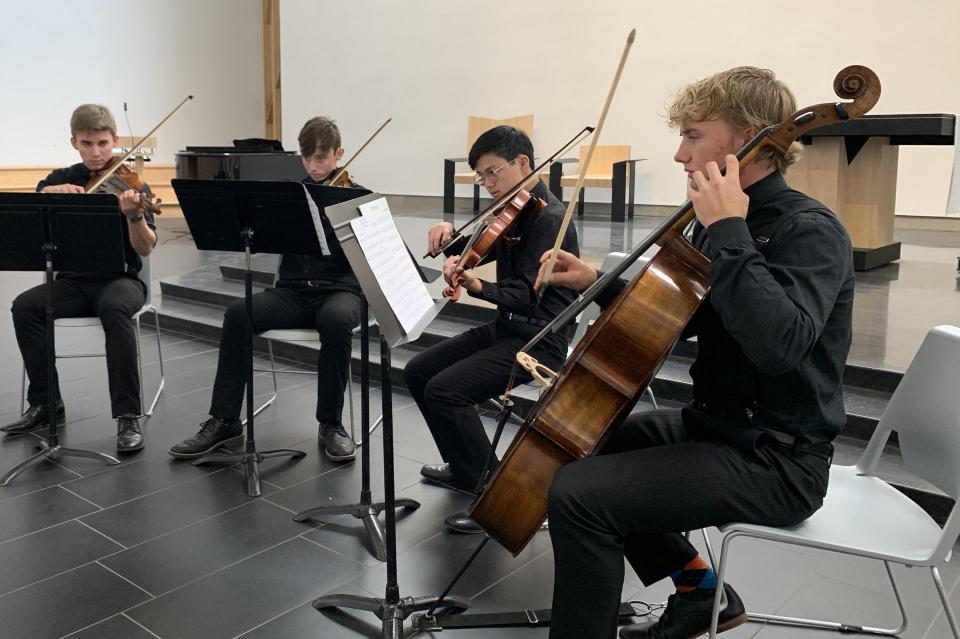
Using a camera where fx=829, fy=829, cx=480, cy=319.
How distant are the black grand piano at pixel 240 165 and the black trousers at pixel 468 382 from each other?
5.17 metres

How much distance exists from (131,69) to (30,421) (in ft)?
29.0

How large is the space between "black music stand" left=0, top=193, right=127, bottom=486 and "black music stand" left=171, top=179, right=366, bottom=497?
0.95ft

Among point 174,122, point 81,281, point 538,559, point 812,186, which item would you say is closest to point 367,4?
point 174,122

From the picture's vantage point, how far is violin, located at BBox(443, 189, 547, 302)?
2.55 meters

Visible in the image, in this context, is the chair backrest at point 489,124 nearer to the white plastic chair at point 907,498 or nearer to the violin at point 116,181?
the violin at point 116,181

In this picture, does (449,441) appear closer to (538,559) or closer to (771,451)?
(538,559)

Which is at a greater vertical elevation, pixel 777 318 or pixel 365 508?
pixel 777 318

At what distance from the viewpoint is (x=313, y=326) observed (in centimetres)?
340

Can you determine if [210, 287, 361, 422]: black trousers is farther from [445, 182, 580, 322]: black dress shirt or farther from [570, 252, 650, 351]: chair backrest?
[570, 252, 650, 351]: chair backrest

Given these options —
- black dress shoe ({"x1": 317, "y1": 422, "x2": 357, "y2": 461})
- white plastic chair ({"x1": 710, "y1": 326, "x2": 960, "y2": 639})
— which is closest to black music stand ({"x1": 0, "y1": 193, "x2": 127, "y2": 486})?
black dress shoe ({"x1": 317, "y1": 422, "x2": 357, "y2": 461})

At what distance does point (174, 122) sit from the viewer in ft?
38.3

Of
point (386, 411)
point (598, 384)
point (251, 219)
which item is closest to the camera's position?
point (598, 384)

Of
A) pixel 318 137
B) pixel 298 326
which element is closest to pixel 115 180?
pixel 318 137

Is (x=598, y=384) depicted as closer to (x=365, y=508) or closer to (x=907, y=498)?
(x=907, y=498)
